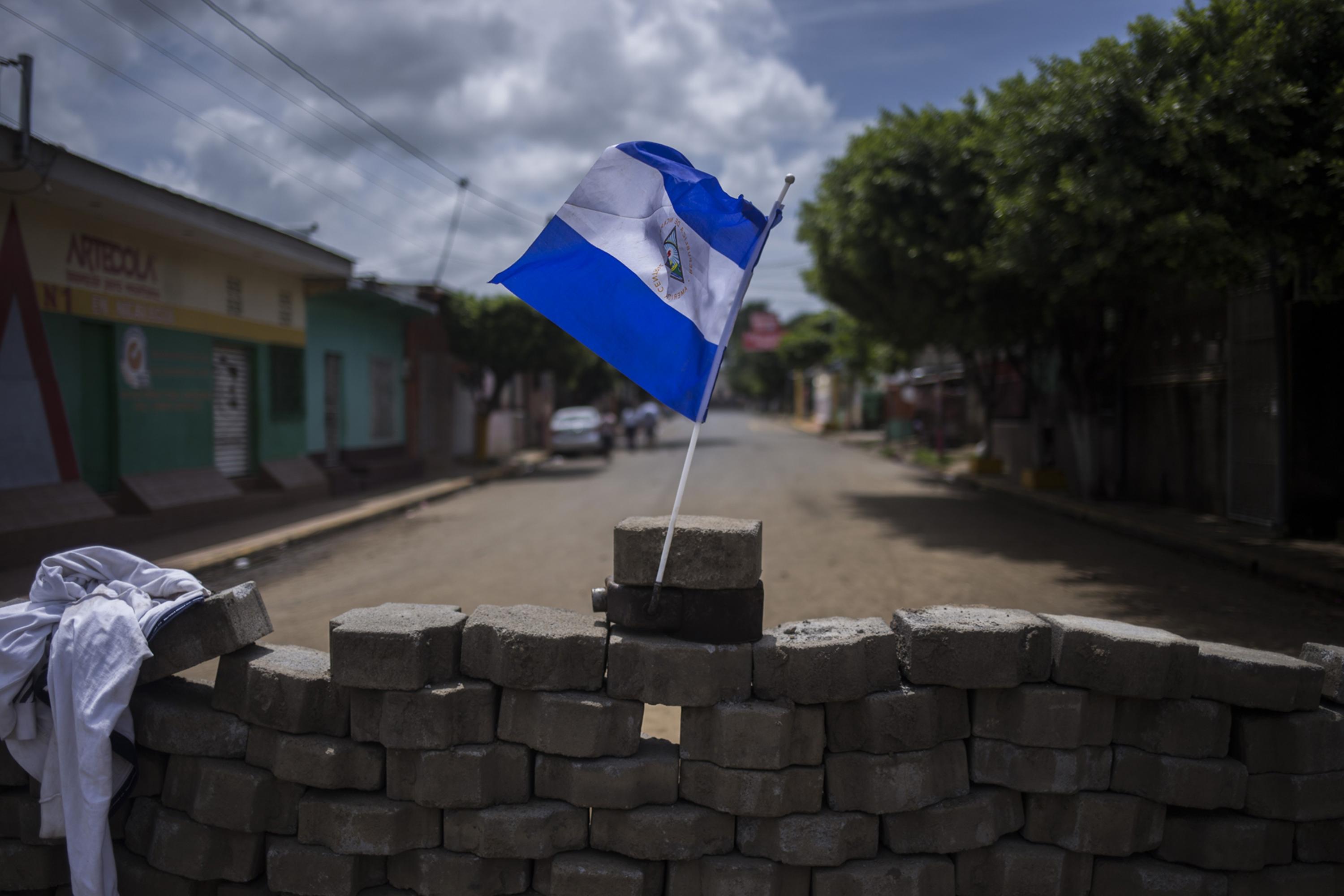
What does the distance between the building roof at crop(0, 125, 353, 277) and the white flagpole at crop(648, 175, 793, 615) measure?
9270 millimetres

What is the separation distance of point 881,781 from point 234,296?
14792mm

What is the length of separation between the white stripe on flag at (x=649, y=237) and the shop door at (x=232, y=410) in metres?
13.1

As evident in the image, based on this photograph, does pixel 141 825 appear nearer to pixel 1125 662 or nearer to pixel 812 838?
pixel 812 838

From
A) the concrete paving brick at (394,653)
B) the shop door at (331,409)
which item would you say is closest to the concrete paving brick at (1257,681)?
the concrete paving brick at (394,653)

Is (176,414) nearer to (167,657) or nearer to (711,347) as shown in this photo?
(167,657)

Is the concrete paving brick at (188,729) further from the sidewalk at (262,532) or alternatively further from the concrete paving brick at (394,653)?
the sidewalk at (262,532)

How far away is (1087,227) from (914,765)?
343 inches

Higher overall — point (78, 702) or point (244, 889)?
point (78, 702)

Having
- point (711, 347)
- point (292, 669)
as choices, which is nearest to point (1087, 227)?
point (711, 347)

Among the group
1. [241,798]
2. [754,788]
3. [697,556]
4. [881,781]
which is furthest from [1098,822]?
[241,798]

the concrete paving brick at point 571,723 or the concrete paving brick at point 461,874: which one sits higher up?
the concrete paving brick at point 571,723

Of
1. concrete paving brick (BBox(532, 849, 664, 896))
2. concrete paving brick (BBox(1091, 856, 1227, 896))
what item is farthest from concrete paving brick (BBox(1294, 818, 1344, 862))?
concrete paving brick (BBox(532, 849, 664, 896))

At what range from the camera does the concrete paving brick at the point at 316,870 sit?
317 cm

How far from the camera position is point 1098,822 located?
324cm
